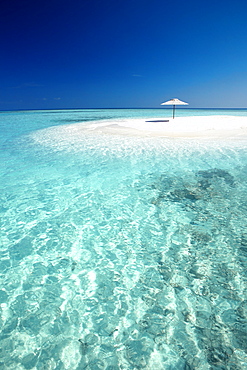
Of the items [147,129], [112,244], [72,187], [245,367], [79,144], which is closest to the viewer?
[245,367]

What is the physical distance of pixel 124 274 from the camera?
131 inches

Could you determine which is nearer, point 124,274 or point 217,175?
point 124,274

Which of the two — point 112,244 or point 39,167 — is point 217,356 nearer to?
point 112,244

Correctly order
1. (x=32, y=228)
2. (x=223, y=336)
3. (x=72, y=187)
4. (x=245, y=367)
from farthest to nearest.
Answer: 1. (x=72, y=187)
2. (x=32, y=228)
3. (x=223, y=336)
4. (x=245, y=367)

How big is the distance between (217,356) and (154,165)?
7087mm

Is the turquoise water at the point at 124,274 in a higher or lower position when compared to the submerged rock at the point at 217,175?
lower

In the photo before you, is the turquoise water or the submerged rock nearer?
the turquoise water

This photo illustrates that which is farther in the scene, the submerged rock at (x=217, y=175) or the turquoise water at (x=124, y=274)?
the submerged rock at (x=217, y=175)

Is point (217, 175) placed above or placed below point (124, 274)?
above

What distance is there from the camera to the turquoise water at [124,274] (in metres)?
2.29

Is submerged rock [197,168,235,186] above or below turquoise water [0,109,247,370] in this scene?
above

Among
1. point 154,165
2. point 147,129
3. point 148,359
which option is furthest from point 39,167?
point 147,129

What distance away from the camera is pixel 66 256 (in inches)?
146

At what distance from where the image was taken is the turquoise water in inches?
90.1
